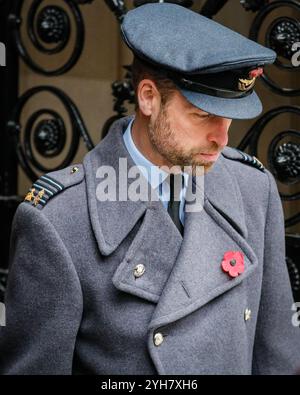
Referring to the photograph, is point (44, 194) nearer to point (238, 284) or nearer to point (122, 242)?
point (122, 242)

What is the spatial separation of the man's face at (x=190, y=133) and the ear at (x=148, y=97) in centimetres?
5

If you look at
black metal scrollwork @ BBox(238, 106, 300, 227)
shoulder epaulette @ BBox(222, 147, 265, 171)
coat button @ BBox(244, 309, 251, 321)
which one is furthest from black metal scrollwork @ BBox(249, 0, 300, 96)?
coat button @ BBox(244, 309, 251, 321)

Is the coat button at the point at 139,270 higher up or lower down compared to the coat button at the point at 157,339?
higher up

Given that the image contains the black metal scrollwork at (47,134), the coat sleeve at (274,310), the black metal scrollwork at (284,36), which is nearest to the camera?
the coat sleeve at (274,310)

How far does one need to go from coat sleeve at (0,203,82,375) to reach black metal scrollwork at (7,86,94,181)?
4.73 ft

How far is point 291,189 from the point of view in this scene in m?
4.04

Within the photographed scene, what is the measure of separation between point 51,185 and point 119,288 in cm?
48

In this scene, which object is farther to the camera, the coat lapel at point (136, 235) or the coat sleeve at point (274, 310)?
the coat sleeve at point (274, 310)

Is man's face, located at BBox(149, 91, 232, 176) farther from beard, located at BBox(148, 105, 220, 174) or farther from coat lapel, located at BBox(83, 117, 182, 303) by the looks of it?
coat lapel, located at BBox(83, 117, 182, 303)

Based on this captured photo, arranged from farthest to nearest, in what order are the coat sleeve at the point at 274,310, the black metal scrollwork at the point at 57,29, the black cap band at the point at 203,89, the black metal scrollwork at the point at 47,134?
the black metal scrollwork at the point at 47,134 → the black metal scrollwork at the point at 57,29 → the coat sleeve at the point at 274,310 → the black cap band at the point at 203,89

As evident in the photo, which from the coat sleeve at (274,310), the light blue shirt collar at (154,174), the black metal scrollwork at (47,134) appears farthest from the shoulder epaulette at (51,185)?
the black metal scrollwork at (47,134)

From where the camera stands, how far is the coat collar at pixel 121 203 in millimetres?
2754

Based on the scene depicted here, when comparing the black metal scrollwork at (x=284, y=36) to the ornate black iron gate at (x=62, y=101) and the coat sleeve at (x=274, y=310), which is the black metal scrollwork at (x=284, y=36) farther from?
the coat sleeve at (x=274, y=310)

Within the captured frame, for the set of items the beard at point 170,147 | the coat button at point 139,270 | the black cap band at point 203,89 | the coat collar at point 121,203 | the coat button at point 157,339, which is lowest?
the coat button at point 157,339
